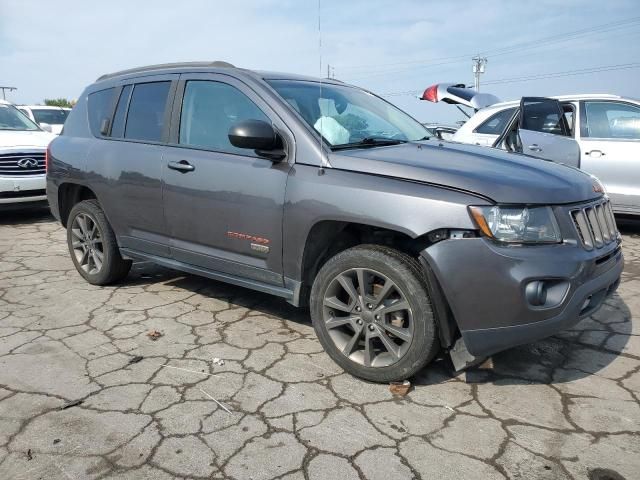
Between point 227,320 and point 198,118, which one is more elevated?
point 198,118

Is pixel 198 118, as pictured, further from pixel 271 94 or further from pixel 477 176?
pixel 477 176

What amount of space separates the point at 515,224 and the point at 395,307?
0.74 m

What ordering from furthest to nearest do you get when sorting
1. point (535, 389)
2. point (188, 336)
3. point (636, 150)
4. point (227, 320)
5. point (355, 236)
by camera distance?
point (636, 150) < point (227, 320) < point (188, 336) < point (355, 236) < point (535, 389)

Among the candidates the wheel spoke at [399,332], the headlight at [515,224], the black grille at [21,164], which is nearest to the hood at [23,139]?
the black grille at [21,164]

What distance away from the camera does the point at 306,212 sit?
118 inches

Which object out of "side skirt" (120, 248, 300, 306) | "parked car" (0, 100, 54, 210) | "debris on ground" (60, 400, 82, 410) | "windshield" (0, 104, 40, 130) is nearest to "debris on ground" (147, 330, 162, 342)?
"side skirt" (120, 248, 300, 306)

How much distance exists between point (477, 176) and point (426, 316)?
75 cm

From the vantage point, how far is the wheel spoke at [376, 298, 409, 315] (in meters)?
2.75

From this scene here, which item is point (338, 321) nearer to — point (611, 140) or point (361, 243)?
point (361, 243)

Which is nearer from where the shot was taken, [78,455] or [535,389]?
[78,455]

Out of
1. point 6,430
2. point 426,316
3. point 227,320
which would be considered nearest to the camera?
point 6,430

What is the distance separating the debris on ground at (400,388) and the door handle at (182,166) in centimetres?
192

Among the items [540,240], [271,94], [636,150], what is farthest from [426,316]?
[636,150]

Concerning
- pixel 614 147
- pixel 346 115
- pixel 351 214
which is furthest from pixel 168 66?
pixel 614 147
